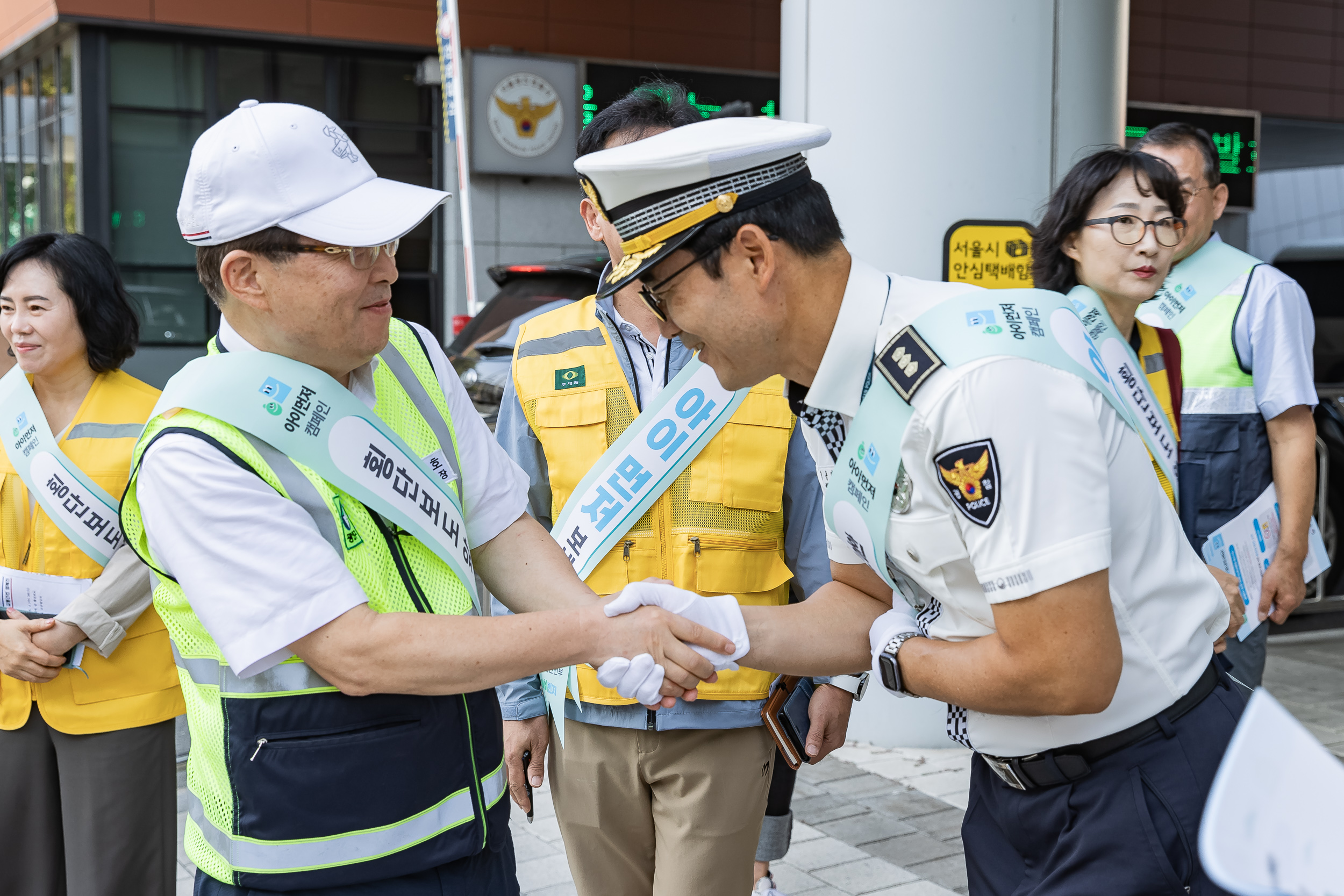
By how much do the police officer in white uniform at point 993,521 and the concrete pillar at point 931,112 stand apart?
10.3 feet

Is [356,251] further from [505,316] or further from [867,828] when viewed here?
[505,316]

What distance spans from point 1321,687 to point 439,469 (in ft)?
17.6

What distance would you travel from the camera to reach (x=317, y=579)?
5.39ft

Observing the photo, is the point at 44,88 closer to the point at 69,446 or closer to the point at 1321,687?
the point at 69,446

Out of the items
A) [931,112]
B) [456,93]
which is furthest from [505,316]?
[931,112]

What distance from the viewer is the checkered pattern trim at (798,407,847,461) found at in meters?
1.82

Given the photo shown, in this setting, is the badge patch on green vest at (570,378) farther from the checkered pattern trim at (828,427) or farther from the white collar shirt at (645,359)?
the checkered pattern trim at (828,427)

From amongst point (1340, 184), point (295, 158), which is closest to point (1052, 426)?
point (295, 158)

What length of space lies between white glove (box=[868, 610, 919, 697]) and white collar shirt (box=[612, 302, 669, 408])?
864mm

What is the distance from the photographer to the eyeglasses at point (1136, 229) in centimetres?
289

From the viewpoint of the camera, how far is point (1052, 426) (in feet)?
4.85

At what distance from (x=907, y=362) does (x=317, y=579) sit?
0.83 meters

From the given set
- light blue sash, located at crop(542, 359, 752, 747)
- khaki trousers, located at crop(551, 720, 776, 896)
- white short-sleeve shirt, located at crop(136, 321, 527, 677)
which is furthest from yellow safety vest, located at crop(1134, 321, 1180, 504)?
white short-sleeve shirt, located at crop(136, 321, 527, 677)

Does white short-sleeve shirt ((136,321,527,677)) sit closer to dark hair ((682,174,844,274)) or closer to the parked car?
dark hair ((682,174,844,274))
